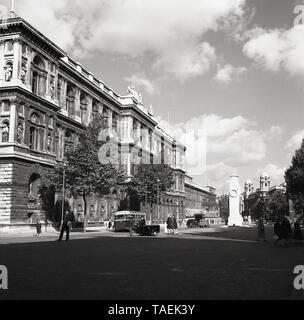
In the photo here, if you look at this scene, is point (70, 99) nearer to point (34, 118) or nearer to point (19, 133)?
point (34, 118)

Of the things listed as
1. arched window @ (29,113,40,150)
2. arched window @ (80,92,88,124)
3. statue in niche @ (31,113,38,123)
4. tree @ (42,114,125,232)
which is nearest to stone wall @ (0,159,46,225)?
arched window @ (29,113,40,150)

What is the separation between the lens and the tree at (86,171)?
47.9m

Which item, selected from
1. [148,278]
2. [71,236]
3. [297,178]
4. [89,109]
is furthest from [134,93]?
[148,278]

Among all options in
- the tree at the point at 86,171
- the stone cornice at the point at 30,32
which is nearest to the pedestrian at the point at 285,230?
the tree at the point at 86,171

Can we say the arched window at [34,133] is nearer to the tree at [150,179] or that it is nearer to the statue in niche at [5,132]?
the statue in niche at [5,132]

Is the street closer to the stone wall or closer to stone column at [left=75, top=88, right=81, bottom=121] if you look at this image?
the stone wall

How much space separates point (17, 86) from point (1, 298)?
39928 millimetres

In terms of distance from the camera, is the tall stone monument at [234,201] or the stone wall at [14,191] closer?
the stone wall at [14,191]

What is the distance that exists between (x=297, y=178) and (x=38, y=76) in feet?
137

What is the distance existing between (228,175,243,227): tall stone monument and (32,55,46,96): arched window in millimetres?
42920

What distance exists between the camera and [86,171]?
159 ft

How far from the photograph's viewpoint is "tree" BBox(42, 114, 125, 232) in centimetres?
4790

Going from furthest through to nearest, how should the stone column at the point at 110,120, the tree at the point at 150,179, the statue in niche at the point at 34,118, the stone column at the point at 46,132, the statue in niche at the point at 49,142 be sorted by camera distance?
the stone column at the point at 110,120
the tree at the point at 150,179
the statue in niche at the point at 49,142
the stone column at the point at 46,132
the statue in niche at the point at 34,118

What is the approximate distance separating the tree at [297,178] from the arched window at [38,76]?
132 ft
